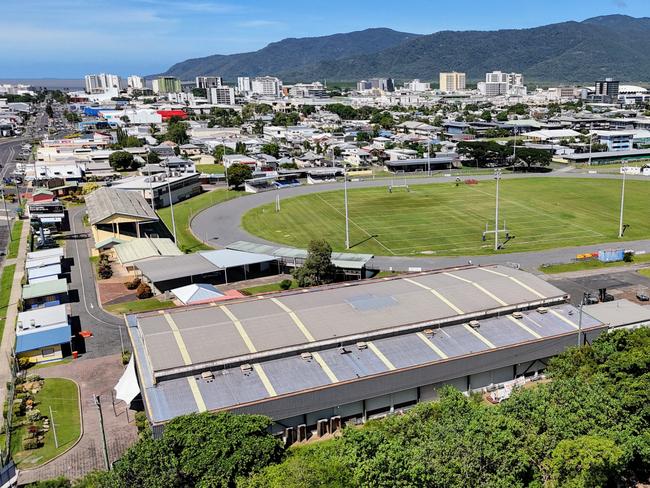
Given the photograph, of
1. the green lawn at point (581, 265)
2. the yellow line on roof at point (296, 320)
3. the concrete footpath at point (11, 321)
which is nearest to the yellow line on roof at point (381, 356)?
the yellow line on roof at point (296, 320)

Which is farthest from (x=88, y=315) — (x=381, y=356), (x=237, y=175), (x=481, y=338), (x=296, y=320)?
(x=237, y=175)

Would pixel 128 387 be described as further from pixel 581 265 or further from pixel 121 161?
pixel 121 161

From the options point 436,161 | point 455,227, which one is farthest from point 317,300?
point 436,161

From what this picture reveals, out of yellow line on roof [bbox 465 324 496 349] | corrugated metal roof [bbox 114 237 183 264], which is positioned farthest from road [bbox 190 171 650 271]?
yellow line on roof [bbox 465 324 496 349]

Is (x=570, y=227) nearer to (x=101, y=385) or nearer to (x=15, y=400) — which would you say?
(x=101, y=385)

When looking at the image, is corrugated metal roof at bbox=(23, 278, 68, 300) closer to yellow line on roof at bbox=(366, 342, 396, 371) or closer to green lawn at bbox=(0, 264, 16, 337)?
green lawn at bbox=(0, 264, 16, 337)

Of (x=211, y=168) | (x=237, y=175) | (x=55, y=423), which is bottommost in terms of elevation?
(x=55, y=423)
